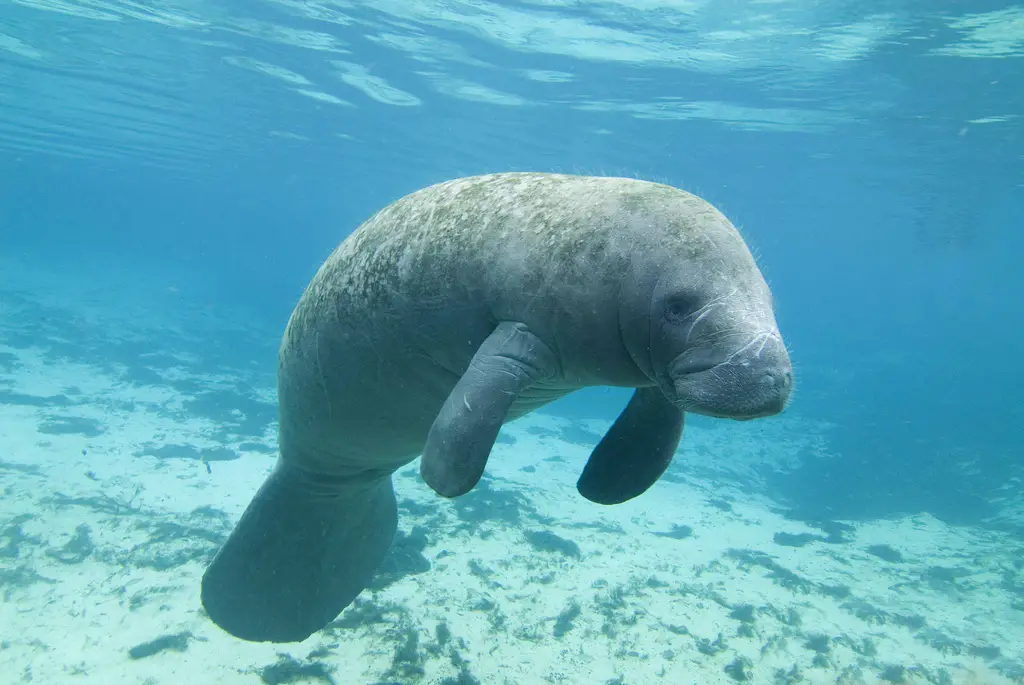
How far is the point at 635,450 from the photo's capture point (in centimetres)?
285

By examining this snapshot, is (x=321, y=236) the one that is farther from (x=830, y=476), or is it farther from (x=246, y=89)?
(x=830, y=476)

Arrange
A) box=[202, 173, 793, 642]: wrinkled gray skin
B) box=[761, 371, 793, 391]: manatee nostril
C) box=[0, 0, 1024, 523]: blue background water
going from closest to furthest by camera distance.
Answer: box=[761, 371, 793, 391]: manatee nostril, box=[202, 173, 793, 642]: wrinkled gray skin, box=[0, 0, 1024, 523]: blue background water

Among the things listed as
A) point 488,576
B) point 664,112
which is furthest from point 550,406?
point 488,576

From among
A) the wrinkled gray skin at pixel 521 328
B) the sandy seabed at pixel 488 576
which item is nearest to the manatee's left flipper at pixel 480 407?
the wrinkled gray skin at pixel 521 328

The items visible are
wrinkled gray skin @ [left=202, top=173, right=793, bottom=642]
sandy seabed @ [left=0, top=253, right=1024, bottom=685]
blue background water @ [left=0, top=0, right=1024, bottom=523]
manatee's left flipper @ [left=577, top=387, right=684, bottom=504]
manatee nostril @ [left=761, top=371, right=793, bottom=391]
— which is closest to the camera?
manatee nostril @ [left=761, top=371, right=793, bottom=391]

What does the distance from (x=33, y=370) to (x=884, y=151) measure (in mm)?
24937

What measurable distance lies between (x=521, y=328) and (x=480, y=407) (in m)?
0.34

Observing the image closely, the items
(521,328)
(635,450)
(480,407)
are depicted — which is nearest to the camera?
(480,407)

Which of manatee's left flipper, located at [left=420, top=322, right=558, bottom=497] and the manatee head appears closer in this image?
the manatee head

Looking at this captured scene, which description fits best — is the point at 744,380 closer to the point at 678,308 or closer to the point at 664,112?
the point at 678,308

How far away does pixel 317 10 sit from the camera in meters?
15.6

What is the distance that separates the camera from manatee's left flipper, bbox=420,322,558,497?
87.2 inches

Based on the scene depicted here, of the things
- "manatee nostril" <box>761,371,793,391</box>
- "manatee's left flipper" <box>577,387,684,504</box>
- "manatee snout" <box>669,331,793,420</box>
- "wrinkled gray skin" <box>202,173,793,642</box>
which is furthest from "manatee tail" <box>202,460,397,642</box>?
"manatee nostril" <box>761,371,793,391</box>

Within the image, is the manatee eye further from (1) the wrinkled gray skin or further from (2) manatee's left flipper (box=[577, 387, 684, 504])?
(2) manatee's left flipper (box=[577, 387, 684, 504])
